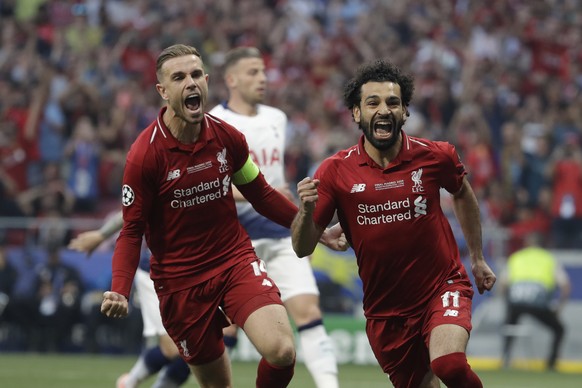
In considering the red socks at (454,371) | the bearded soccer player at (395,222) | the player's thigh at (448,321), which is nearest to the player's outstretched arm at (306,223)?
the bearded soccer player at (395,222)

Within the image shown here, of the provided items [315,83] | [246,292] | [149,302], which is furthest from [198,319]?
[315,83]

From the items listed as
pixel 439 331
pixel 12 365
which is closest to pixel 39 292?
pixel 12 365

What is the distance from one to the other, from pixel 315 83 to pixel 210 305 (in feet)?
47.2

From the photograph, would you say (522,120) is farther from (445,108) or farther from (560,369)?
(560,369)

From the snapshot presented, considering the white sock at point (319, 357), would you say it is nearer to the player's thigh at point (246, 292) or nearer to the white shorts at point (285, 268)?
the white shorts at point (285, 268)

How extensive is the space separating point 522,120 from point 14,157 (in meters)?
8.24

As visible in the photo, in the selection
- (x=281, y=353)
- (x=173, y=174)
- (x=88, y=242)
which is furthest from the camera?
(x=88, y=242)

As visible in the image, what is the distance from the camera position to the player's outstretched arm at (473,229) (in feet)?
24.8

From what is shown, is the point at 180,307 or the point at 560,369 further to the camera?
the point at 560,369

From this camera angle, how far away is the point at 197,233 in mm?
7641

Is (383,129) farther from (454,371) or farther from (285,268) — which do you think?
(285,268)

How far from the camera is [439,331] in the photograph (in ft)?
23.0

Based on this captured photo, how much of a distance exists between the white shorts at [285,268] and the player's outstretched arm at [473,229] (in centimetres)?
260

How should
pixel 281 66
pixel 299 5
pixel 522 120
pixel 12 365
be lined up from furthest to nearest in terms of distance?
pixel 299 5, pixel 281 66, pixel 522 120, pixel 12 365
